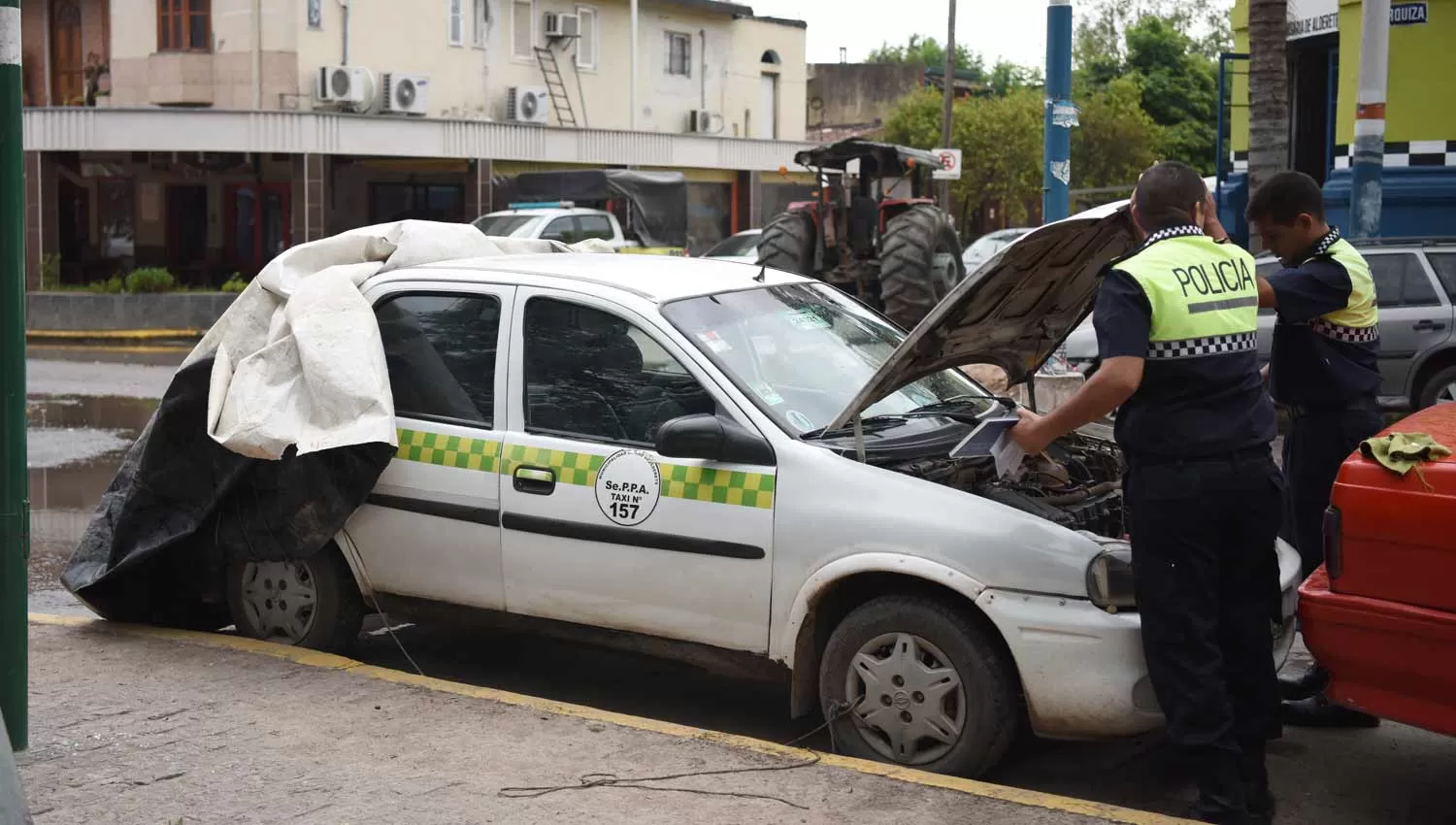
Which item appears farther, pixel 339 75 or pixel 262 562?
pixel 339 75

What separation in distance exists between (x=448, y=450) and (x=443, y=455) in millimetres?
30

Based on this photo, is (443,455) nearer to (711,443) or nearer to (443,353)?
(443,353)

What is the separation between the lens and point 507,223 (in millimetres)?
22875

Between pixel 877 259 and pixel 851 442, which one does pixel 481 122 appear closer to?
pixel 877 259

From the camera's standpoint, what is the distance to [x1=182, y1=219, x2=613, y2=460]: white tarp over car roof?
5.68m

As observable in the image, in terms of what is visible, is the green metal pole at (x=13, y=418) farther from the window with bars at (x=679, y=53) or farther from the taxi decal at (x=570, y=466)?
the window with bars at (x=679, y=53)

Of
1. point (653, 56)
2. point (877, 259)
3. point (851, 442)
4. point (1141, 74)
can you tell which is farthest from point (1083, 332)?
point (1141, 74)

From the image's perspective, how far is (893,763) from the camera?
472 cm

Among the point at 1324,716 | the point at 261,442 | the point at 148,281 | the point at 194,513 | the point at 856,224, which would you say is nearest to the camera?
the point at 1324,716

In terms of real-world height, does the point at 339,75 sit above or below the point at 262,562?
above

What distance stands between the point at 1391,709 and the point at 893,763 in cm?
→ 144

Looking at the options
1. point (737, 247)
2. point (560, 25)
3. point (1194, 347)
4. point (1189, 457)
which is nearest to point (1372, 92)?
point (1194, 347)

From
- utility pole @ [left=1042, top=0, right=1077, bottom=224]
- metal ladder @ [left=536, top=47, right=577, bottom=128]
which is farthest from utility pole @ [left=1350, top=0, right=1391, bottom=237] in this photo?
metal ladder @ [left=536, top=47, right=577, bottom=128]

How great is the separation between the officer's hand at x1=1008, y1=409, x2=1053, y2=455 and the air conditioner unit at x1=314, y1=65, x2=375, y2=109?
83.8 ft
